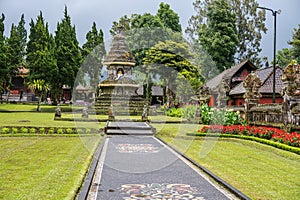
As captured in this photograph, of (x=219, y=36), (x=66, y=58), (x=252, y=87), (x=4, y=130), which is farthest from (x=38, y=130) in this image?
(x=219, y=36)

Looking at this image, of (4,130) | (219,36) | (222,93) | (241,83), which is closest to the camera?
(4,130)

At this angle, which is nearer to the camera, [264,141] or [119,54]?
[264,141]

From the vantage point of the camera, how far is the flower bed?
47.8 feet

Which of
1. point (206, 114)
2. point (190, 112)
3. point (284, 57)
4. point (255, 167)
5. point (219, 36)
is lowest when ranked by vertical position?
point (255, 167)

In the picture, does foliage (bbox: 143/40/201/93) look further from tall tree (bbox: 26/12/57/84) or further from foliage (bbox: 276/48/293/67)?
foliage (bbox: 276/48/293/67)

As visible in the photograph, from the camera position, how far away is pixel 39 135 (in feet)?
61.3

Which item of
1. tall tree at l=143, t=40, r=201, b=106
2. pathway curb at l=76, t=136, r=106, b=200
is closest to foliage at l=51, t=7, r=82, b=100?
tall tree at l=143, t=40, r=201, b=106

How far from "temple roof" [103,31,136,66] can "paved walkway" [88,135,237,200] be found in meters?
26.7

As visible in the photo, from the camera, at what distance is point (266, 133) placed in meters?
17.3

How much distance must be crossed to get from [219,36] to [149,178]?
4297 centimetres

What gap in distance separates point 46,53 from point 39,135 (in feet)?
71.7

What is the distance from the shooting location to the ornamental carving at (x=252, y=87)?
2314cm

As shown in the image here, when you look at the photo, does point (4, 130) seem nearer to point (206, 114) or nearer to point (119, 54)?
point (206, 114)

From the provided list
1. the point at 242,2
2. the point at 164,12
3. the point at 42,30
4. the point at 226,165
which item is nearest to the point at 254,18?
the point at 242,2
